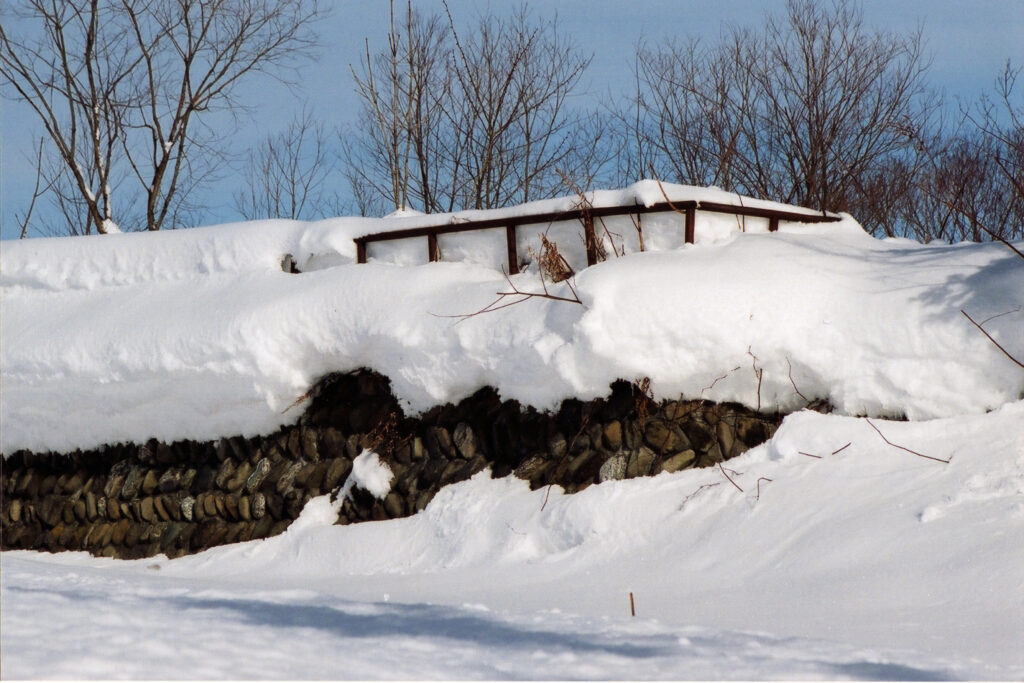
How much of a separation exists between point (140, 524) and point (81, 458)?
3.50 feet

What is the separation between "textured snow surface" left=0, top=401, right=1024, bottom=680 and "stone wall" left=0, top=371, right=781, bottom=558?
191 millimetres

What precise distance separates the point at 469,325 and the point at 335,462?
161cm

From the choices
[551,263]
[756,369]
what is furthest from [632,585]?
[551,263]

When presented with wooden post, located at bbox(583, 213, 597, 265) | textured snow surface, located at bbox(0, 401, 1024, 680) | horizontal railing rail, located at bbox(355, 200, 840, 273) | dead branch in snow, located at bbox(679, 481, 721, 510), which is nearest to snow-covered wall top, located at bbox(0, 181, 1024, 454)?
horizontal railing rail, located at bbox(355, 200, 840, 273)

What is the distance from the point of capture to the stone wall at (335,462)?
21.5 ft

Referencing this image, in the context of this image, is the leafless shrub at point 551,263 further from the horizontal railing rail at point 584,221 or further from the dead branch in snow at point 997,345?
the dead branch in snow at point 997,345

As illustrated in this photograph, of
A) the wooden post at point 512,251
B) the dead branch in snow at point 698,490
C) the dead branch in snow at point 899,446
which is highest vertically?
the wooden post at point 512,251

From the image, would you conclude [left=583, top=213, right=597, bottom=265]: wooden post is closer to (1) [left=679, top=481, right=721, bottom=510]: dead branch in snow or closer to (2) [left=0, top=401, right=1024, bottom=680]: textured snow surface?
(2) [left=0, top=401, right=1024, bottom=680]: textured snow surface

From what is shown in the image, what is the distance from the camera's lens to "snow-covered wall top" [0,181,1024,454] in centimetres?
629

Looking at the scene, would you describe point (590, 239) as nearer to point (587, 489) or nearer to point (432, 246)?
point (432, 246)

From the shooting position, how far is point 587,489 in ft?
21.3

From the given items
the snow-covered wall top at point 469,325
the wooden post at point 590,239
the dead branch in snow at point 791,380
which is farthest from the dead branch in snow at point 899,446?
the wooden post at point 590,239

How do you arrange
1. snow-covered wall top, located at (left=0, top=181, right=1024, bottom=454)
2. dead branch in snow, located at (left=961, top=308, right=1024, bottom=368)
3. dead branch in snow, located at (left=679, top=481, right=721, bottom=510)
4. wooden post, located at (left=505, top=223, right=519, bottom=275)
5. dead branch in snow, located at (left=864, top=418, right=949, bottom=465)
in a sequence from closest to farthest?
dead branch in snow, located at (left=864, top=418, right=949, bottom=465)
dead branch in snow, located at (left=961, top=308, right=1024, bottom=368)
dead branch in snow, located at (left=679, top=481, right=721, bottom=510)
snow-covered wall top, located at (left=0, top=181, right=1024, bottom=454)
wooden post, located at (left=505, top=223, right=519, bottom=275)

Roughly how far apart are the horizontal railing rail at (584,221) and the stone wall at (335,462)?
130cm
